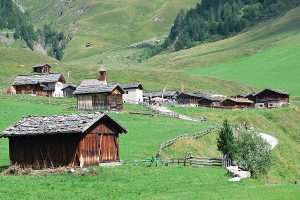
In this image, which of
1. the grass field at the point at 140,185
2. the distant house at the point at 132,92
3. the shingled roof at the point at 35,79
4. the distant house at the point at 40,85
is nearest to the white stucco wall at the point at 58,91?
the distant house at the point at 40,85

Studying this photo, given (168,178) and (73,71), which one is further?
(73,71)

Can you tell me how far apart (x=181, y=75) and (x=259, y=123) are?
83935 millimetres

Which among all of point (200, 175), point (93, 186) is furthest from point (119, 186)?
point (200, 175)

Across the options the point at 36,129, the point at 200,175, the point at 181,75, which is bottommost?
the point at 200,175

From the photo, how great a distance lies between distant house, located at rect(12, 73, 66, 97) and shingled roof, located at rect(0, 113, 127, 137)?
83448 millimetres

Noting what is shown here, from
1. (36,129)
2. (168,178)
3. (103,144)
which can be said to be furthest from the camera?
(103,144)

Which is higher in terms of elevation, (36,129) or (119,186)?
(36,129)

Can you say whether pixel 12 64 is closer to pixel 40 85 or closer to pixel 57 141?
pixel 40 85

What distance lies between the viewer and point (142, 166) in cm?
4550

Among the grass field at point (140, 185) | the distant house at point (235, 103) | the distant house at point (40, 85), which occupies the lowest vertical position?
the grass field at point (140, 185)

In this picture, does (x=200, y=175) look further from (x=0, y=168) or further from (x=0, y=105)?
(x=0, y=105)

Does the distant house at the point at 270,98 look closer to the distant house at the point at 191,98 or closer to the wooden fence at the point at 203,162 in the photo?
the distant house at the point at 191,98

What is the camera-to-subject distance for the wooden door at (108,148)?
150ft

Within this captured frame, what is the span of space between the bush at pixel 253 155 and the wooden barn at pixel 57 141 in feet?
38.7
